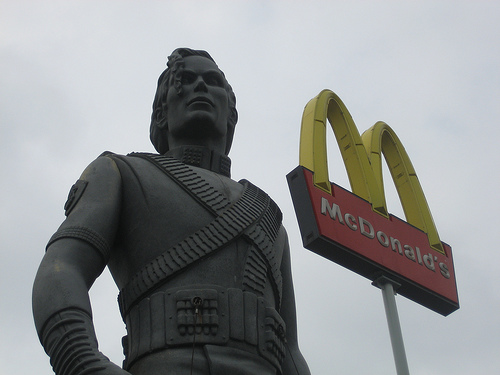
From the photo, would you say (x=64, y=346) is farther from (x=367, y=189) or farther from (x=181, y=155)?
(x=367, y=189)

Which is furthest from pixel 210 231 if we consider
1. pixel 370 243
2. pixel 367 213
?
pixel 367 213

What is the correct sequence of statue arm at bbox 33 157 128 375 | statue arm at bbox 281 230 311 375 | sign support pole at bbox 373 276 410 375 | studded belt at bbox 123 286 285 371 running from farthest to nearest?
sign support pole at bbox 373 276 410 375, statue arm at bbox 281 230 311 375, studded belt at bbox 123 286 285 371, statue arm at bbox 33 157 128 375

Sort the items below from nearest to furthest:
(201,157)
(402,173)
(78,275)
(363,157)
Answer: (78,275)
(201,157)
(363,157)
(402,173)

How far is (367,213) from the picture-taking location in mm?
16422

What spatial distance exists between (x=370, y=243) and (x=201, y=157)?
10224 millimetres

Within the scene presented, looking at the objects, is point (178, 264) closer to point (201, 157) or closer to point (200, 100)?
point (201, 157)

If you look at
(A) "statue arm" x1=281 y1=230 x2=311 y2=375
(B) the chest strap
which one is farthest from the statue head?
(A) "statue arm" x1=281 y1=230 x2=311 y2=375

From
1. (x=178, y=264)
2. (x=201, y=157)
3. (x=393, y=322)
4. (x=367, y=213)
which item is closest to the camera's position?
(x=178, y=264)

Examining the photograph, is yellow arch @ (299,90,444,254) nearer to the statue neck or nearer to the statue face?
the statue face

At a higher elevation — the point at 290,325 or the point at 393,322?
the point at 393,322

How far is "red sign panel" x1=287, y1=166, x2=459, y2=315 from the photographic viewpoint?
48.8ft

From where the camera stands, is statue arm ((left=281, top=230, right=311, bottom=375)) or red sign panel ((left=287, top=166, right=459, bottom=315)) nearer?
statue arm ((left=281, top=230, right=311, bottom=375))

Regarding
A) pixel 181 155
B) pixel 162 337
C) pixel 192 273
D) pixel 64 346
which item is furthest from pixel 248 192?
pixel 64 346

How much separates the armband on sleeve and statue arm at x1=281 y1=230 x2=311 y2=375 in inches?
56.8
